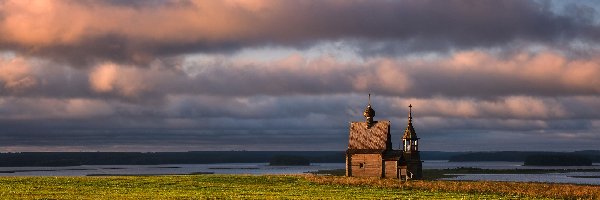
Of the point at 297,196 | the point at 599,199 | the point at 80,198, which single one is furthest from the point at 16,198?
the point at 599,199

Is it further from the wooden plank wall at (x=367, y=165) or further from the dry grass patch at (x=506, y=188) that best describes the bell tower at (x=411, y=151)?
the dry grass patch at (x=506, y=188)

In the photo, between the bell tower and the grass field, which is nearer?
the grass field

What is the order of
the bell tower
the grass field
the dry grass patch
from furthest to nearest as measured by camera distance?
the bell tower < the dry grass patch < the grass field

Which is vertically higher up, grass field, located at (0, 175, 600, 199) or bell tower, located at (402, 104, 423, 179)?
bell tower, located at (402, 104, 423, 179)

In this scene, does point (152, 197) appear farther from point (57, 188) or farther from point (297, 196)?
point (57, 188)

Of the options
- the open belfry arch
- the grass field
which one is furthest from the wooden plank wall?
the grass field

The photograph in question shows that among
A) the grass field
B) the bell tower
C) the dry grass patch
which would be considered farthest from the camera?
the bell tower

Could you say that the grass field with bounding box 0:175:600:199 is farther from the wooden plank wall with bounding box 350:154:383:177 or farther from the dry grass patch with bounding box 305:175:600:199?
the wooden plank wall with bounding box 350:154:383:177

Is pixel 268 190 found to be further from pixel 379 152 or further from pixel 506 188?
pixel 379 152

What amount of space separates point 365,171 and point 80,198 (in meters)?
45.9

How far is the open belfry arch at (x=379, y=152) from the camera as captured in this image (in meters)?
90.1

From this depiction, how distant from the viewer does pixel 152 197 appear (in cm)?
5312

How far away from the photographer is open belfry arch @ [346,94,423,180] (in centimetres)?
9012

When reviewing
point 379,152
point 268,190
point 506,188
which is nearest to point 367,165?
point 379,152
